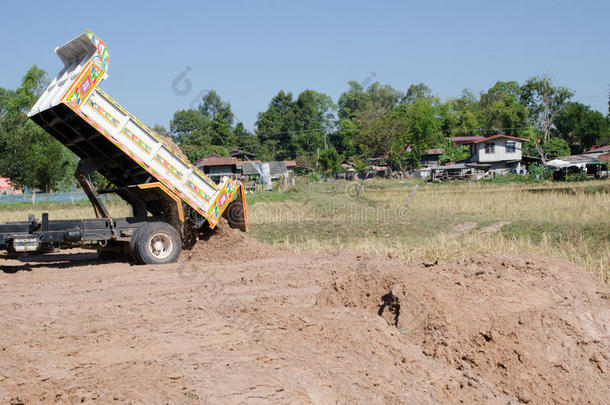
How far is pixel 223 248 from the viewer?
1223 centimetres

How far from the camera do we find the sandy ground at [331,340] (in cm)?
468

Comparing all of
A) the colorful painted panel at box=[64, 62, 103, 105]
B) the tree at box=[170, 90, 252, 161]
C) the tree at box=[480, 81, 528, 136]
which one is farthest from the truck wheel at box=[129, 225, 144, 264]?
the tree at box=[480, 81, 528, 136]

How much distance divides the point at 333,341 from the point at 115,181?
8.15 metres

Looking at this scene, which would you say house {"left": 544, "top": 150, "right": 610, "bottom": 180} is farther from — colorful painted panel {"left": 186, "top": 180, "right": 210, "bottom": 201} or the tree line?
colorful painted panel {"left": 186, "top": 180, "right": 210, "bottom": 201}

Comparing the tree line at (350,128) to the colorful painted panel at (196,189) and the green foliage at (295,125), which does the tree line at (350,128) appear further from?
the colorful painted panel at (196,189)

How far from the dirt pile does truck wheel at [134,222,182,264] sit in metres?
2.22

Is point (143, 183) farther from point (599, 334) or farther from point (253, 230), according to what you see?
point (599, 334)

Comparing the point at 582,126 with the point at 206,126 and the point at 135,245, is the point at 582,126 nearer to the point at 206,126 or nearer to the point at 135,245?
the point at 206,126

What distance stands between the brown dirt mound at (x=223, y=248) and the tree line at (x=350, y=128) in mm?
44902

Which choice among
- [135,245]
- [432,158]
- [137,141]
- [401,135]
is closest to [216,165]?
[401,135]

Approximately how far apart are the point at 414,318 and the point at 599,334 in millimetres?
2353

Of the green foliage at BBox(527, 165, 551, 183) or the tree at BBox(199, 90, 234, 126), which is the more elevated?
the tree at BBox(199, 90, 234, 126)

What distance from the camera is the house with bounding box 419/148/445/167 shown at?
280 ft

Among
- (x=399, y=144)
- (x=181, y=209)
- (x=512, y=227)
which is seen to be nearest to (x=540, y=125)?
(x=399, y=144)
